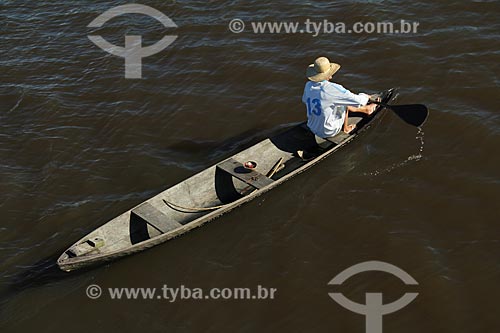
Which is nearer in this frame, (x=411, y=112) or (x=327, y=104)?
(x=327, y=104)

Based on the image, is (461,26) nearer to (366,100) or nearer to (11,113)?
(366,100)

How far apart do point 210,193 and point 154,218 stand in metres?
1.51

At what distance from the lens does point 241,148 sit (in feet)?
41.4

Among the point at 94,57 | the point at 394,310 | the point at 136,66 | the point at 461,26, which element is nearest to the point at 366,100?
the point at 394,310

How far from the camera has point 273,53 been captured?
50.1 feet

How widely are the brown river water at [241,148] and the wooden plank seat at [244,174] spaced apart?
42 centimetres
